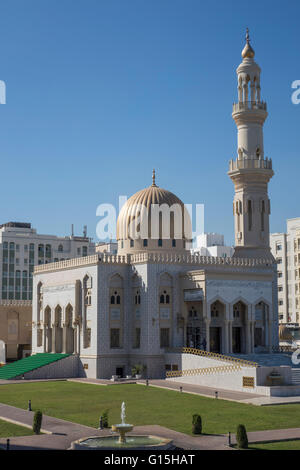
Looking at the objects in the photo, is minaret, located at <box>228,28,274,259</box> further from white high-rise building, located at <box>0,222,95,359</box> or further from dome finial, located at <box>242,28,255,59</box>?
white high-rise building, located at <box>0,222,95,359</box>

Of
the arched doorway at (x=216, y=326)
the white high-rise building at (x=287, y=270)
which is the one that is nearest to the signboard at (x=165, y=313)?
the arched doorway at (x=216, y=326)

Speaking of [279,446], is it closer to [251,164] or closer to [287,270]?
[251,164]

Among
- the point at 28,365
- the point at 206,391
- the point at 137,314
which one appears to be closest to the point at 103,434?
the point at 206,391

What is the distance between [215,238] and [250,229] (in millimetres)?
68387

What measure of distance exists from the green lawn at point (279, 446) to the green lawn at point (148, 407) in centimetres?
296

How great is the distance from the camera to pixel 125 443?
22953 mm

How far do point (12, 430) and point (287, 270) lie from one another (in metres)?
81.0

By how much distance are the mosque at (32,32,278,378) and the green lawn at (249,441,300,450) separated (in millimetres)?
26796

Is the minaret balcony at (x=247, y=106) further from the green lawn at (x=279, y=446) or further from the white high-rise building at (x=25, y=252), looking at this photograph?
the white high-rise building at (x=25, y=252)

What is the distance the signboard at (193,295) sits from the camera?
52.5m

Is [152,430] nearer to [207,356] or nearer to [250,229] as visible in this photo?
[207,356]
